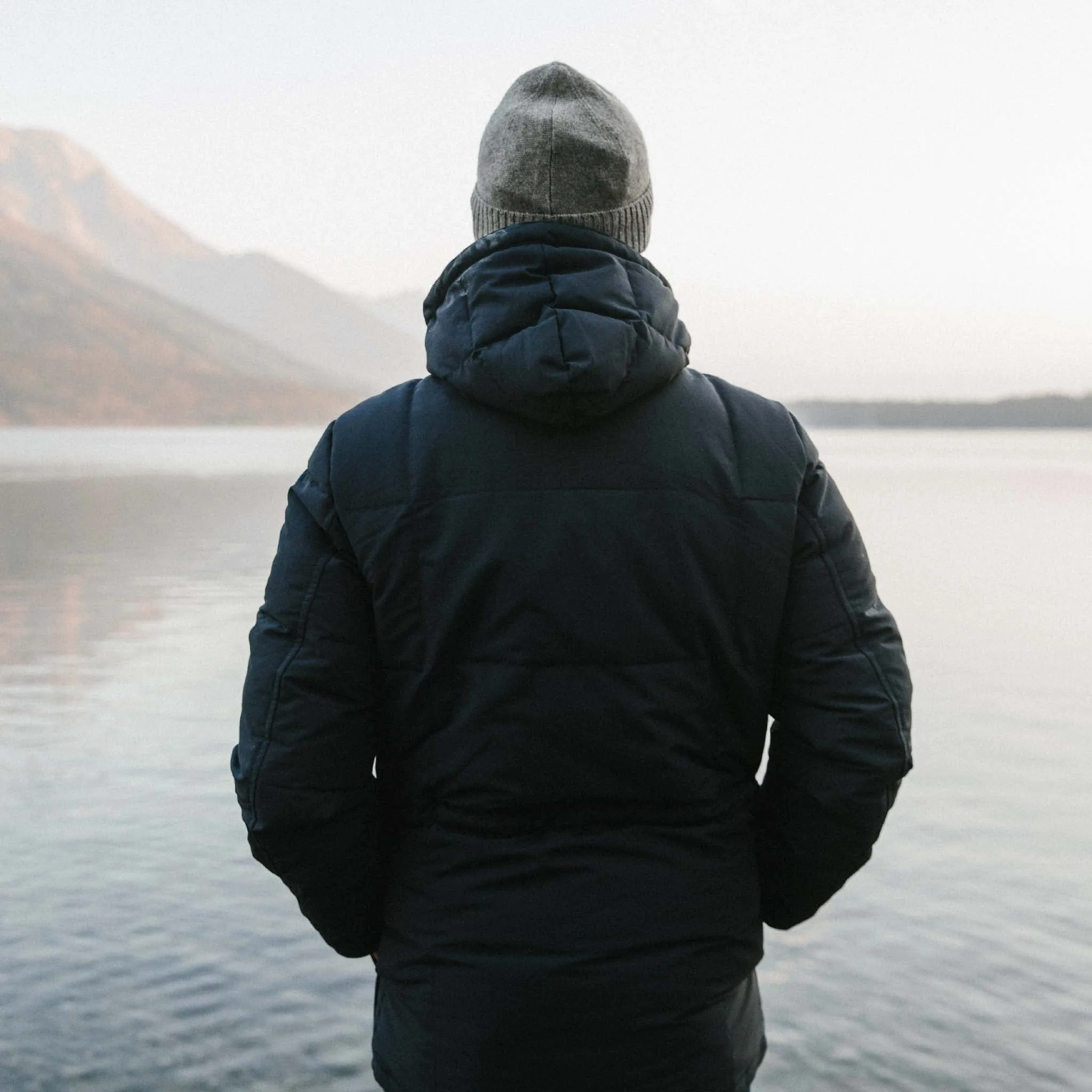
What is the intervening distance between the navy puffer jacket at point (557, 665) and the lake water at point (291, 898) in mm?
1899

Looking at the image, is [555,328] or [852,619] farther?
[852,619]

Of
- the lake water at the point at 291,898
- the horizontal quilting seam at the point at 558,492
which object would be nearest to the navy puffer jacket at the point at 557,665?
the horizontal quilting seam at the point at 558,492

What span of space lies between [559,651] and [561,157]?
0.60 metres

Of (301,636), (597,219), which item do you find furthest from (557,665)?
(597,219)

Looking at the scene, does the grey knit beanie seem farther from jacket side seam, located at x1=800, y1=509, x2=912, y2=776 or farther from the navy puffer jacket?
jacket side seam, located at x1=800, y1=509, x2=912, y2=776

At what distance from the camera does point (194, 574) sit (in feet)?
44.8

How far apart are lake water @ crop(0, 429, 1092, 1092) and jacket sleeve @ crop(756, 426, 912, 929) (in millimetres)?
1847

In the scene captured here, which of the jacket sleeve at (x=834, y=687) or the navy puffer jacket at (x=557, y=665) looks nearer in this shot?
the navy puffer jacket at (x=557, y=665)

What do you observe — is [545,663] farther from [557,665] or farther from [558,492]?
[558,492]

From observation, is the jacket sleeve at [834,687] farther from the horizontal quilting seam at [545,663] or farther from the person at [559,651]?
the horizontal quilting seam at [545,663]

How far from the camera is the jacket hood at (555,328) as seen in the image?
155 cm

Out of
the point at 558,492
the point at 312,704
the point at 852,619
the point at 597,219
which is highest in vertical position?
the point at 597,219

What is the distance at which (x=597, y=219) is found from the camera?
167 cm

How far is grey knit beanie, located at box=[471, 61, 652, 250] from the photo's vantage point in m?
1.65
